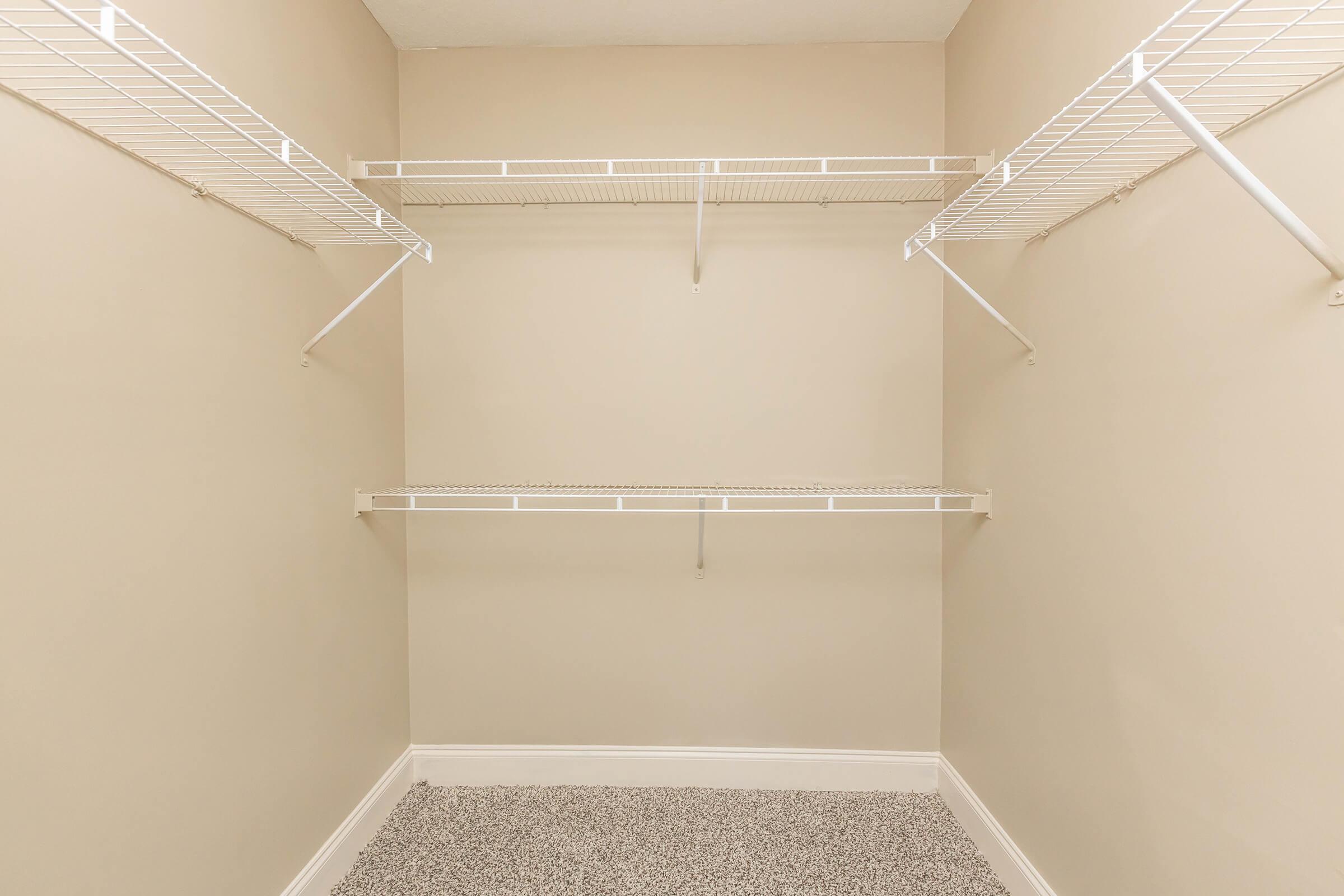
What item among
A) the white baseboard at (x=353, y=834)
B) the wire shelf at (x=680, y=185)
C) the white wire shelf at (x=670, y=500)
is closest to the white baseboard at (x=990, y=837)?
the white wire shelf at (x=670, y=500)

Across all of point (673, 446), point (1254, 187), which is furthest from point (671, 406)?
point (1254, 187)

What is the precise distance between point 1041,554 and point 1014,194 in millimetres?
813

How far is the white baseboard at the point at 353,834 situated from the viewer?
152 centimetres

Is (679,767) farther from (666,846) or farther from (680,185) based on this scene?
(680,185)

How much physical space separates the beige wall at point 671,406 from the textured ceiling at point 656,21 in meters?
0.05

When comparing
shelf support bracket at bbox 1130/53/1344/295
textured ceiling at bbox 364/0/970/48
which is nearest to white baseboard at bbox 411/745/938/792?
shelf support bracket at bbox 1130/53/1344/295

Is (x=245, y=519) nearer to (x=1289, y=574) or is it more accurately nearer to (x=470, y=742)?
(x=470, y=742)

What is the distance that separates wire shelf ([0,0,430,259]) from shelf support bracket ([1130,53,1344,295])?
111 cm

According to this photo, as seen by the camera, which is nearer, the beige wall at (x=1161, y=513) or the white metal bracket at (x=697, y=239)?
the beige wall at (x=1161, y=513)

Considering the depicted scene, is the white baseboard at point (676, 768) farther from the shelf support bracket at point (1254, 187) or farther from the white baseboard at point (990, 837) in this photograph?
the shelf support bracket at point (1254, 187)

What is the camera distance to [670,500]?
2088 mm

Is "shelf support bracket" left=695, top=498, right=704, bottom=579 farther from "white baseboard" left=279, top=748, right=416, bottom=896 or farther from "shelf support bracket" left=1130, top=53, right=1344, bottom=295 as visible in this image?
"shelf support bracket" left=1130, top=53, right=1344, bottom=295

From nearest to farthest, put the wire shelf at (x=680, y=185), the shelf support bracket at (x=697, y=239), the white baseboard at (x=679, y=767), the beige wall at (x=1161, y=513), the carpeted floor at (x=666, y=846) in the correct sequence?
the beige wall at (x=1161, y=513) → the carpeted floor at (x=666, y=846) → the shelf support bracket at (x=697, y=239) → the wire shelf at (x=680, y=185) → the white baseboard at (x=679, y=767)

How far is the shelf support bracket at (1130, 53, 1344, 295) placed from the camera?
725mm
